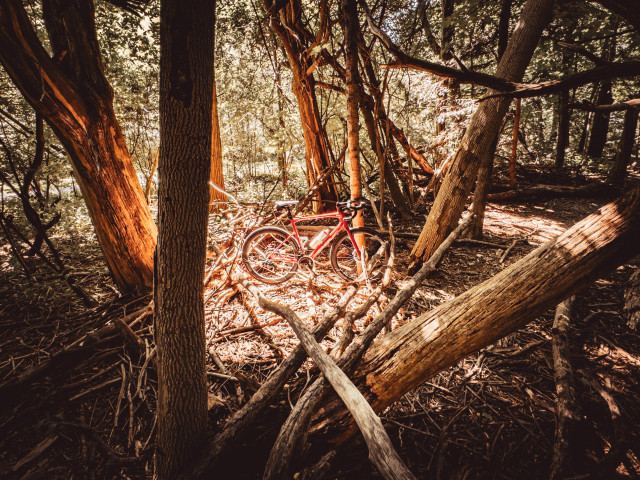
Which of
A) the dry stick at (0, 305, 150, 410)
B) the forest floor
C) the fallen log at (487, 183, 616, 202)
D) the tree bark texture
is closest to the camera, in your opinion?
the forest floor

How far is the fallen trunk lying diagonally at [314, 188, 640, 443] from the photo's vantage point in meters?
1.47

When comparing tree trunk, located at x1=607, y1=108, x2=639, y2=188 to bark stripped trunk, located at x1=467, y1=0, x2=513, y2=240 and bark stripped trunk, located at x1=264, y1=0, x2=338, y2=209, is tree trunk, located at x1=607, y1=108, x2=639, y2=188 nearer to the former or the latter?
bark stripped trunk, located at x1=467, y1=0, x2=513, y2=240

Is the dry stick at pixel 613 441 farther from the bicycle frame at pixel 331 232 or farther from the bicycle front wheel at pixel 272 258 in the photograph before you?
the bicycle front wheel at pixel 272 258

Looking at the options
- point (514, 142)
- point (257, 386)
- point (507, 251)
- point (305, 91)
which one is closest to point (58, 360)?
point (257, 386)

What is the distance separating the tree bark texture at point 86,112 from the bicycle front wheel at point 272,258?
137cm

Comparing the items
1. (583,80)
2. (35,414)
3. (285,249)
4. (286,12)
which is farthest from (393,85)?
(35,414)

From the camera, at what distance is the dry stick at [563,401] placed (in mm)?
1649

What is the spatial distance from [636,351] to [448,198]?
100 inches

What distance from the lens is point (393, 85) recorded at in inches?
325

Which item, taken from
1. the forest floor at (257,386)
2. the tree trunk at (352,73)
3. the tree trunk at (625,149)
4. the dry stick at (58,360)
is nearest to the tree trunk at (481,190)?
the forest floor at (257,386)

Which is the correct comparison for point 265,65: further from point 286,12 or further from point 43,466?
point 43,466

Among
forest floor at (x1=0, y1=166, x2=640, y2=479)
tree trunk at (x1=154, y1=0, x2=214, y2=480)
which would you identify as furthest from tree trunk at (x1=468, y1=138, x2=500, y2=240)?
tree trunk at (x1=154, y1=0, x2=214, y2=480)

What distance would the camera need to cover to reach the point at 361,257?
151 inches

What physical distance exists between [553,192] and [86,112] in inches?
436
